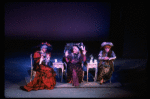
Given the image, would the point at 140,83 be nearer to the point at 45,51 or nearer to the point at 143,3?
the point at 45,51

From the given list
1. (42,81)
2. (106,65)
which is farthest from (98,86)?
(42,81)

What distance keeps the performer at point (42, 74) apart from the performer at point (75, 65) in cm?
58

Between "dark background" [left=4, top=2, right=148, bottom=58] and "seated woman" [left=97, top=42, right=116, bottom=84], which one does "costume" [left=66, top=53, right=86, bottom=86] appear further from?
"dark background" [left=4, top=2, right=148, bottom=58]

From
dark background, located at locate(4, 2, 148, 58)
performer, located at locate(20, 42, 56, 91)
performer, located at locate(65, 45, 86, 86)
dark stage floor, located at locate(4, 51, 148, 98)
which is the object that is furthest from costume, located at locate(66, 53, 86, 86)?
dark background, located at locate(4, 2, 148, 58)

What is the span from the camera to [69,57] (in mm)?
6348

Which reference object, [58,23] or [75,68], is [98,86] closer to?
[75,68]

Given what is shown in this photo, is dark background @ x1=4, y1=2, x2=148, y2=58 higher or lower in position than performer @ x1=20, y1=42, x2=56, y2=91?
higher

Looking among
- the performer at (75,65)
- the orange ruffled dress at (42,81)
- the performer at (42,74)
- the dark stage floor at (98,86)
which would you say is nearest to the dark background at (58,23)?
the dark stage floor at (98,86)

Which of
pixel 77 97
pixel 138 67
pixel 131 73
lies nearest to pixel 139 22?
pixel 138 67

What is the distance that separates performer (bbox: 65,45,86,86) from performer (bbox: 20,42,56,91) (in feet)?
1.90

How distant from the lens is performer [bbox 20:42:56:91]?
18.1ft

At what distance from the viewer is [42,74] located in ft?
18.5

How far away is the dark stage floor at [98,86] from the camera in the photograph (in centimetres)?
521

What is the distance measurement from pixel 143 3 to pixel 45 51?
17.9ft
